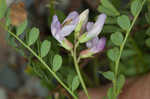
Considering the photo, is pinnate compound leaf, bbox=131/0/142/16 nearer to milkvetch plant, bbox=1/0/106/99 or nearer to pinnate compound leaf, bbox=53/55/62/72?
milkvetch plant, bbox=1/0/106/99

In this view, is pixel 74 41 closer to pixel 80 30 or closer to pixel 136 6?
pixel 80 30

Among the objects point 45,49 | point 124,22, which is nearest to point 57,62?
point 45,49

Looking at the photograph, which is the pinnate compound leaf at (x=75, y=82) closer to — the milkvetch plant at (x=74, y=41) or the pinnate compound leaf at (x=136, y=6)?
the milkvetch plant at (x=74, y=41)

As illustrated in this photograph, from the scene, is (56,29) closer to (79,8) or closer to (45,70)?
(45,70)

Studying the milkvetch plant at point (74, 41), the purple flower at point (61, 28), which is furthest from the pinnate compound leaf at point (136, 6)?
the purple flower at point (61, 28)

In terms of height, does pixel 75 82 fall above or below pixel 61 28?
below

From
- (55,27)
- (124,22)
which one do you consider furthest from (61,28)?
(124,22)

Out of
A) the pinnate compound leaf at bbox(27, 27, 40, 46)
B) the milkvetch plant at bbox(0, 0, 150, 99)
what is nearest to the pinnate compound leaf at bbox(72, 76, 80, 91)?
the milkvetch plant at bbox(0, 0, 150, 99)

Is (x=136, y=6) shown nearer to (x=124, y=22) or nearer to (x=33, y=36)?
(x=124, y=22)
